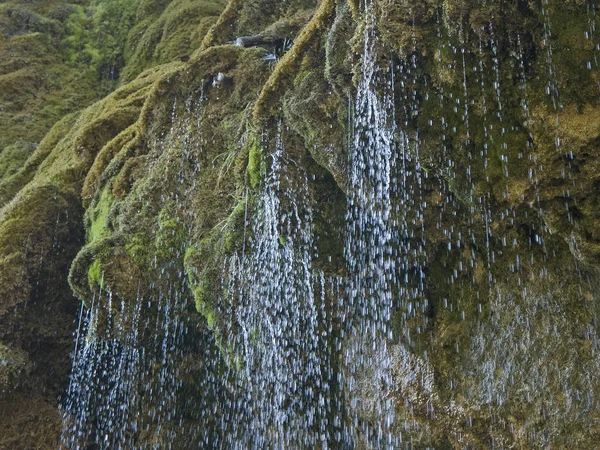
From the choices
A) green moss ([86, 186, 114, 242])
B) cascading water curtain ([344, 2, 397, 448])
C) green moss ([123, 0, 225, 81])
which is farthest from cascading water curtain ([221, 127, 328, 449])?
green moss ([123, 0, 225, 81])

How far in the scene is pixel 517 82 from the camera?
5.04 m

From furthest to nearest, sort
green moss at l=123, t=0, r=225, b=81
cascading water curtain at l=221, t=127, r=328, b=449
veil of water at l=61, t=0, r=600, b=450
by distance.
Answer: green moss at l=123, t=0, r=225, b=81 → cascading water curtain at l=221, t=127, r=328, b=449 → veil of water at l=61, t=0, r=600, b=450

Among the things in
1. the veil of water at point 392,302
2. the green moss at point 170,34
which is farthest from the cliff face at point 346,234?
the green moss at point 170,34

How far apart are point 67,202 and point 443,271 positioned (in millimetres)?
6832

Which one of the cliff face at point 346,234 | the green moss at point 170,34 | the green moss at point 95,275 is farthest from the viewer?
the green moss at point 170,34

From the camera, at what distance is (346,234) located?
275 inches

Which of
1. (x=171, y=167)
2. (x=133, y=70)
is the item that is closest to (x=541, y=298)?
(x=171, y=167)

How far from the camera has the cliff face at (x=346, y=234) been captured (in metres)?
5.14

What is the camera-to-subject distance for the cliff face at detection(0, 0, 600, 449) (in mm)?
5145

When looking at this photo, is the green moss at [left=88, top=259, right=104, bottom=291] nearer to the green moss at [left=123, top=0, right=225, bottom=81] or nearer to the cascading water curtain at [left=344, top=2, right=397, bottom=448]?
the cascading water curtain at [left=344, top=2, right=397, bottom=448]

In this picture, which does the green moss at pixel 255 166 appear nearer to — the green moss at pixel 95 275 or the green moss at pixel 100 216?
the green moss at pixel 95 275

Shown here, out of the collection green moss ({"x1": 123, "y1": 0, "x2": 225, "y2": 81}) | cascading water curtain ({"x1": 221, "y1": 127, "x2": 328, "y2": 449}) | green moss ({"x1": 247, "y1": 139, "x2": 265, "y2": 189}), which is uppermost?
green moss ({"x1": 123, "y1": 0, "x2": 225, "y2": 81})

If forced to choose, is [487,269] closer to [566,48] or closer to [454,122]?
[454,122]

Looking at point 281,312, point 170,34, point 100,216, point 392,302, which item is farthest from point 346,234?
point 170,34
